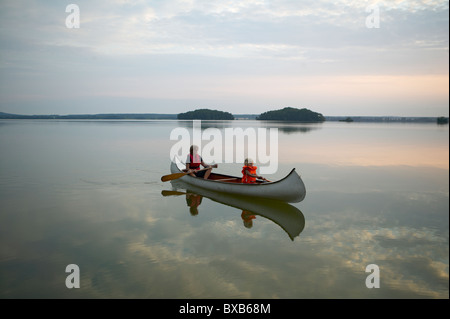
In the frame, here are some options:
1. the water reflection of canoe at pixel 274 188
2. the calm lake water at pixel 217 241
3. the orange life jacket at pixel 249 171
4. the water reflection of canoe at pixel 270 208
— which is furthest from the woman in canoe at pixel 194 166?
the orange life jacket at pixel 249 171

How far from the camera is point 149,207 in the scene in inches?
366

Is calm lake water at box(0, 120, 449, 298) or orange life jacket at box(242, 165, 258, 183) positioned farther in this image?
orange life jacket at box(242, 165, 258, 183)

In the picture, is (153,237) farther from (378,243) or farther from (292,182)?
(378,243)

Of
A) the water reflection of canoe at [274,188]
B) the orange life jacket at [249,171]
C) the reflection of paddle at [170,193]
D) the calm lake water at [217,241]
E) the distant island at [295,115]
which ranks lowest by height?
the calm lake water at [217,241]


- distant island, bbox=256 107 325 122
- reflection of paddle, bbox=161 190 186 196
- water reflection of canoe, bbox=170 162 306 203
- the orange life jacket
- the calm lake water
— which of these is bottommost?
the calm lake water

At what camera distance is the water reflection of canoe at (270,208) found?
307 inches

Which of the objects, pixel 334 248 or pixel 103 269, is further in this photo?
pixel 334 248

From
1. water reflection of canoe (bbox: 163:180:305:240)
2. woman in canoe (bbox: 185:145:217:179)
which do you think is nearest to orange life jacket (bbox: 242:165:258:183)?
water reflection of canoe (bbox: 163:180:305:240)

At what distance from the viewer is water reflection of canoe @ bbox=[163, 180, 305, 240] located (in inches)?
307

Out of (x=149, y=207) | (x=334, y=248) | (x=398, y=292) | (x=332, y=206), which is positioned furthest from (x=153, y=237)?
(x=332, y=206)

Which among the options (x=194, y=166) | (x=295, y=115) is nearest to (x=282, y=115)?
(x=295, y=115)

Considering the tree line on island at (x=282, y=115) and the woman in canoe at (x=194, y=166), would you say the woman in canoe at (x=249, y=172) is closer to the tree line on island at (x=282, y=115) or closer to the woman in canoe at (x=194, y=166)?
the woman in canoe at (x=194, y=166)

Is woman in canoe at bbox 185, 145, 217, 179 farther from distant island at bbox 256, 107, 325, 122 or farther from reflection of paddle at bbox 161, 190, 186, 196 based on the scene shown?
distant island at bbox 256, 107, 325, 122
